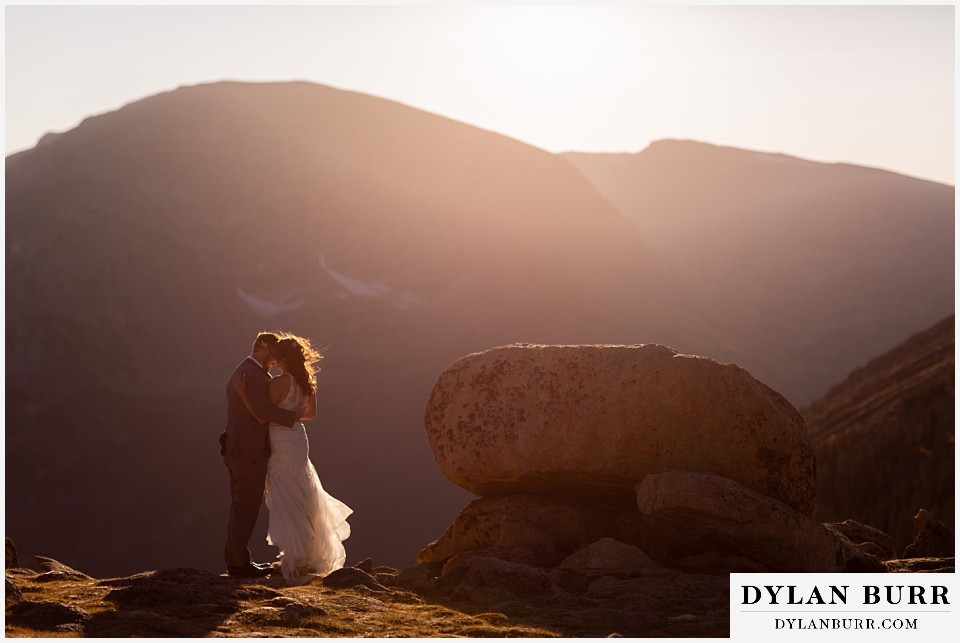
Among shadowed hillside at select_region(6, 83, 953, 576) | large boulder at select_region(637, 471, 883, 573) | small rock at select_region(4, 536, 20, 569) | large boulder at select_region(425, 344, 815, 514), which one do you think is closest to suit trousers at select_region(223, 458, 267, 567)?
small rock at select_region(4, 536, 20, 569)

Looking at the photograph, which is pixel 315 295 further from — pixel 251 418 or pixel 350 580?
pixel 350 580

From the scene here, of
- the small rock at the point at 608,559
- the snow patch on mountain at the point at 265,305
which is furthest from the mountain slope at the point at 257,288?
the small rock at the point at 608,559

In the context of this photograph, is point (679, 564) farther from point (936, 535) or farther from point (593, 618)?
point (936, 535)

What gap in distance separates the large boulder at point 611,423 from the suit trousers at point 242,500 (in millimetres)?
3313

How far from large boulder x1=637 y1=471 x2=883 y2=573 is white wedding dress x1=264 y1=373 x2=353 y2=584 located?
11.7 feet

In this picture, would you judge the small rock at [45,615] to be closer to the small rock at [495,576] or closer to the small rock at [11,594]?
the small rock at [11,594]

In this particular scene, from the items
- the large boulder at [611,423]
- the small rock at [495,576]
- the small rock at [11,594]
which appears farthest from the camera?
the large boulder at [611,423]

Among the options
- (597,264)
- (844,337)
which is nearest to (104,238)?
(597,264)

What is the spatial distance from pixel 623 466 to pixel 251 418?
4.42 metres

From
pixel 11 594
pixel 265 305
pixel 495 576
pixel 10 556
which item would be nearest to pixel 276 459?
pixel 495 576

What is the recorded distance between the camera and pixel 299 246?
95.3 m

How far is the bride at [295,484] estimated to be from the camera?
10.7 meters

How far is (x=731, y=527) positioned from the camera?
11.7 meters

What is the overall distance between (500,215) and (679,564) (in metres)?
89.9
